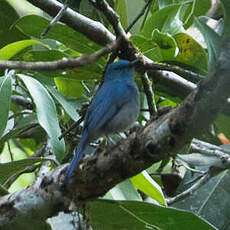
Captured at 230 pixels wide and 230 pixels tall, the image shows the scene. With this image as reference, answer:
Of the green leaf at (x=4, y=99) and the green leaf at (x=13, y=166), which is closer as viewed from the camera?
the green leaf at (x=4, y=99)

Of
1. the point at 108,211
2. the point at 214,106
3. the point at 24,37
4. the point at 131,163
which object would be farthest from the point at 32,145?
the point at 214,106

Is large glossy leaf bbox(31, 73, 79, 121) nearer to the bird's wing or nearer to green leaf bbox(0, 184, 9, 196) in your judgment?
the bird's wing

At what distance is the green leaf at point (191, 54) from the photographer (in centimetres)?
337

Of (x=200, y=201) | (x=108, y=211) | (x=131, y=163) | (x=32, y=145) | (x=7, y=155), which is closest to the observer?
(x=131, y=163)

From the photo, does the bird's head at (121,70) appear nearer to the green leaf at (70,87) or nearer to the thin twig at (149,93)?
the thin twig at (149,93)

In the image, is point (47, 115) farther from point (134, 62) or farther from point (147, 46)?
point (147, 46)

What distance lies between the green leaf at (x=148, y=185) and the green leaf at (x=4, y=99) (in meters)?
0.76

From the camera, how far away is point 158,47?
11.3 ft

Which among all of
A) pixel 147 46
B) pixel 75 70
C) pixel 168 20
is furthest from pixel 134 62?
pixel 168 20

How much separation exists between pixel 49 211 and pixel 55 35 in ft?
4.29

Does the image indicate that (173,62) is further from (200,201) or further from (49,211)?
(49,211)

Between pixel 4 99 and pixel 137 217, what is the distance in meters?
0.98

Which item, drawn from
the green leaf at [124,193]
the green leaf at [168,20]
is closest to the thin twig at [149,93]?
the green leaf at [124,193]

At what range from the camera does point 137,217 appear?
2.95 meters
